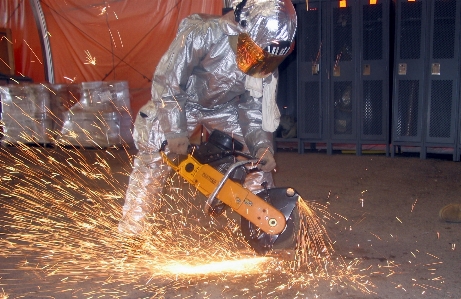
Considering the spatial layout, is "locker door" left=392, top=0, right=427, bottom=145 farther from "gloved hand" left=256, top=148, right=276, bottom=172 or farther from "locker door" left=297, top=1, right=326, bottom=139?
"gloved hand" left=256, top=148, right=276, bottom=172

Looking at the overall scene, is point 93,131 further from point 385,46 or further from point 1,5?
point 385,46

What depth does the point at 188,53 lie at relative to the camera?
337 cm

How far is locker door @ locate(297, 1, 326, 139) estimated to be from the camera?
729 centimetres

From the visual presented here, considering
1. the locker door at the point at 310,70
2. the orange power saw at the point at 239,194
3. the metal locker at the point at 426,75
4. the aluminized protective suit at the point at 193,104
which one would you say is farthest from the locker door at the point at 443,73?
the orange power saw at the point at 239,194

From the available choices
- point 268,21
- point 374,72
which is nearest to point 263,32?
point 268,21

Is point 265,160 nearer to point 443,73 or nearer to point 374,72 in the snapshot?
point 374,72

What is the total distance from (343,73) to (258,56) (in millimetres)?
4294

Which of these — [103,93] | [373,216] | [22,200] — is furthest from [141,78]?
[373,216]

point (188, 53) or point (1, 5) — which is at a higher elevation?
point (1, 5)

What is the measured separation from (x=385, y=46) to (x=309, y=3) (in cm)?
123

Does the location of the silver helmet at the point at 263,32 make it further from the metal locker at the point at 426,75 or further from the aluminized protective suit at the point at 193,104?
the metal locker at the point at 426,75

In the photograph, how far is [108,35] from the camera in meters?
9.05

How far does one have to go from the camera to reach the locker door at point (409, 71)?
677 centimetres

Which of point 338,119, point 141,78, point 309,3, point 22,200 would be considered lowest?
point 22,200
